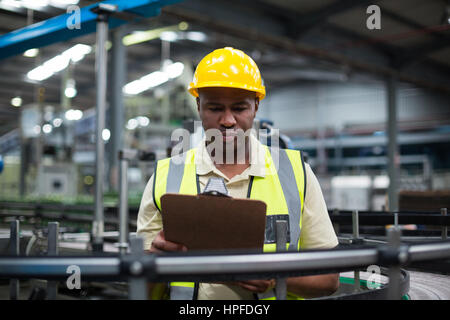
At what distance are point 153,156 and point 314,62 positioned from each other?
11.2 metres

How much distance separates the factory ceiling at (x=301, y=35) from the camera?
27.1 ft

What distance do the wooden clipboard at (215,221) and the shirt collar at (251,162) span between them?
402 mm

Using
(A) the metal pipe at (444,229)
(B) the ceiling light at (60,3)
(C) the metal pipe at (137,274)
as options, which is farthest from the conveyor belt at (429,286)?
(B) the ceiling light at (60,3)

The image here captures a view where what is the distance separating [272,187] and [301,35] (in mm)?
8637

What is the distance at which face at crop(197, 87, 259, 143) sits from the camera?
1.45 metres

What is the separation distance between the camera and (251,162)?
1492mm

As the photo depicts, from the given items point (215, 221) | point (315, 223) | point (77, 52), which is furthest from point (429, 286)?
point (77, 52)

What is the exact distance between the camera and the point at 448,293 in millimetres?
1617

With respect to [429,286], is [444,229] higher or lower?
higher

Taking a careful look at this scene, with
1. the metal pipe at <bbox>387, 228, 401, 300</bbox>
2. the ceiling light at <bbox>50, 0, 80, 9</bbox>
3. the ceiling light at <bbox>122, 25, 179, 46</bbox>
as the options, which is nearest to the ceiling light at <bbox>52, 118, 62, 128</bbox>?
the ceiling light at <bbox>122, 25, 179, 46</bbox>

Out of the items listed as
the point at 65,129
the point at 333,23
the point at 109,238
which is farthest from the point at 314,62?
the point at 109,238

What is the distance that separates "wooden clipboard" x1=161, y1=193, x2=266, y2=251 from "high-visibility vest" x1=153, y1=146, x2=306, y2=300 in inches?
11.5

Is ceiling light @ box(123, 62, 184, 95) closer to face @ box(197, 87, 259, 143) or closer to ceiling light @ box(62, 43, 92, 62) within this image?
ceiling light @ box(62, 43, 92, 62)

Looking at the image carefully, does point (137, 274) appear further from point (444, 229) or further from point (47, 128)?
point (47, 128)
